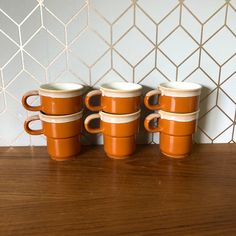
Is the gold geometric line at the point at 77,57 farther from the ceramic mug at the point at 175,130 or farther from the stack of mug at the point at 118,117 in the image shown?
the ceramic mug at the point at 175,130

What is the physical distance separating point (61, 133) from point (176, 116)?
0.95 ft

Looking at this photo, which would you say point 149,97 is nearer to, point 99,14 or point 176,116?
point 176,116

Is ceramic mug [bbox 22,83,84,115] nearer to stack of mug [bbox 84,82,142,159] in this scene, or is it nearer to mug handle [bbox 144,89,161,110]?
stack of mug [bbox 84,82,142,159]

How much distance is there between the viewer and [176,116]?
26.9 inches

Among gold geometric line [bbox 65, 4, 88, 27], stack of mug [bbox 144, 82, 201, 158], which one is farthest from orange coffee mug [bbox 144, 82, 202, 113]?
gold geometric line [bbox 65, 4, 88, 27]

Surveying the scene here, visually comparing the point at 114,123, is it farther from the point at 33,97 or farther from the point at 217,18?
the point at 217,18

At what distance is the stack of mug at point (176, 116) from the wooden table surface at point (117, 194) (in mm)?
38

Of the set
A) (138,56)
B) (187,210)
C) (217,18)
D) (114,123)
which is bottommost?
(187,210)

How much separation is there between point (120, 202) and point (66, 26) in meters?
0.46

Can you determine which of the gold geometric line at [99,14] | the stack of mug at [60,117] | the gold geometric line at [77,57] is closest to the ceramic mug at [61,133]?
the stack of mug at [60,117]

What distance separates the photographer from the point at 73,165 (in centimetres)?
69

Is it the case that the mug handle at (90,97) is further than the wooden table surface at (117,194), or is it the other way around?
the mug handle at (90,97)

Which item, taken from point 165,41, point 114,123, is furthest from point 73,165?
point 165,41

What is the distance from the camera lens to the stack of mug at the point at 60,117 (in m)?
0.65
